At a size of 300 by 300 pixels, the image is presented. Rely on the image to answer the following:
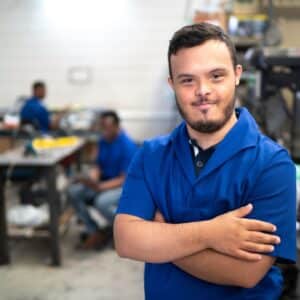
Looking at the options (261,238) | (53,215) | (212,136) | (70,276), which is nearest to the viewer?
(261,238)

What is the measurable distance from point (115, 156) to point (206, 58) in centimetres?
227

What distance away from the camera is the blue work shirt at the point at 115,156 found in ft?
10.3

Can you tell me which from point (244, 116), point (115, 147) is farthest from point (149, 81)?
point (244, 116)

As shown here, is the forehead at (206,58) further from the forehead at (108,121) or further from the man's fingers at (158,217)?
the forehead at (108,121)

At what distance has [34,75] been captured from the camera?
605 cm

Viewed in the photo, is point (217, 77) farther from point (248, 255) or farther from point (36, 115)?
point (36, 115)

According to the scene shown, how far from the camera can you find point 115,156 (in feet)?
10.4

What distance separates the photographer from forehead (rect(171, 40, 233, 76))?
946 millimetres

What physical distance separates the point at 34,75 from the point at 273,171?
5.59 m

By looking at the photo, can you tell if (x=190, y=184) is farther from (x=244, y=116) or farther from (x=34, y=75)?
(x=34, y=75)

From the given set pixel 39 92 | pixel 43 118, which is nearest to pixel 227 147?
pixel 43 118

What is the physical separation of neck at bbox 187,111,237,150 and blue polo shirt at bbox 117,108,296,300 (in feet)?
0.05

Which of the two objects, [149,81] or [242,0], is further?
[149,81]

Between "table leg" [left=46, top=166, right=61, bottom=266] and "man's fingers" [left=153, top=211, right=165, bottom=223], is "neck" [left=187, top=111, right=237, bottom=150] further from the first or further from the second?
"table leg" [left=46, top=166, right=61, bottom=266]
